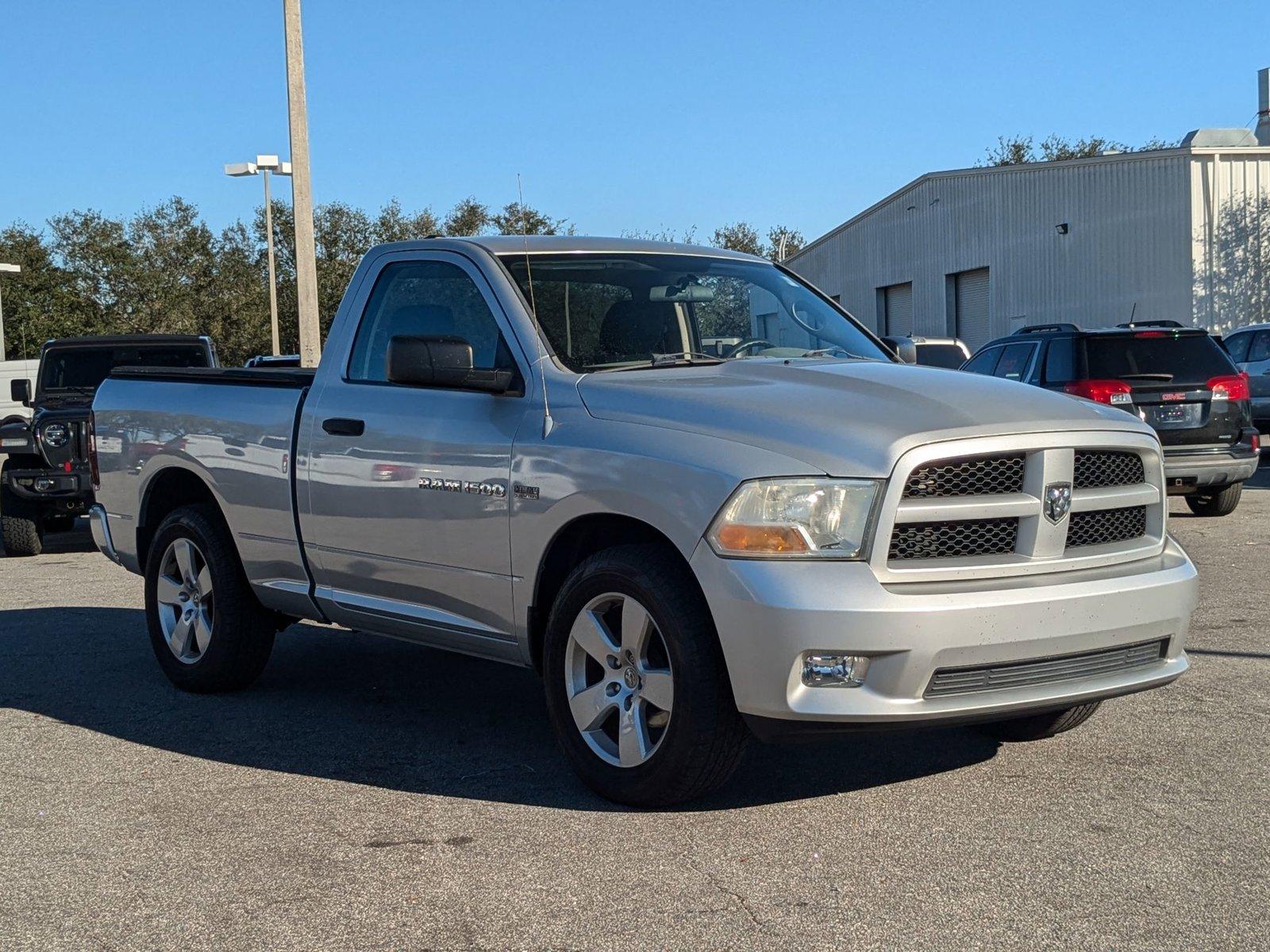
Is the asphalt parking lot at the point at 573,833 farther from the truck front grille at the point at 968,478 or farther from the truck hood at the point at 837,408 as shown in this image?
the truck hood at the point at 837,408

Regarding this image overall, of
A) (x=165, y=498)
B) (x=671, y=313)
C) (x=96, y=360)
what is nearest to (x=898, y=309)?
(x=96, y=360)

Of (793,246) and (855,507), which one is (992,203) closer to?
(855,507)

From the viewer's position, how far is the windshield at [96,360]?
1497 centimetres

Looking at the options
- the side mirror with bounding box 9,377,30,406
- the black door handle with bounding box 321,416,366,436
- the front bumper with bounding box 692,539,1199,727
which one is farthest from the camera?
the side mirror with bounding box 9,377,30,406

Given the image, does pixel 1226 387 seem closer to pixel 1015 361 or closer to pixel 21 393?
pixel 1015 361

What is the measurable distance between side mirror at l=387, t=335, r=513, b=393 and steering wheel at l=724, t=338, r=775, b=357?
0.94m

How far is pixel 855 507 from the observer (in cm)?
446

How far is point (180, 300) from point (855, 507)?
55.1 meters

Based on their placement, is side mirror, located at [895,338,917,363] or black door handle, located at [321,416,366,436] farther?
side mirror, located at [895,338,917,363]

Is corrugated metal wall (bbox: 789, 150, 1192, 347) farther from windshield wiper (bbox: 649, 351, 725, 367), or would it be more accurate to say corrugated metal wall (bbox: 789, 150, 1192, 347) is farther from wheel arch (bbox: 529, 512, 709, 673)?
wheel arch (bbox: 529, 512, 709, 673)

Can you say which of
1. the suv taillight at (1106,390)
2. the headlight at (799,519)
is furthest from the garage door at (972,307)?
the headlight at (799,519)

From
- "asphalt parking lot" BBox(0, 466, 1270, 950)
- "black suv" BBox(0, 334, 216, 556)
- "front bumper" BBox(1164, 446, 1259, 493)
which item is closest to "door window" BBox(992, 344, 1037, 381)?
"front bumper" BBox(1164, 446, 1259, 493)

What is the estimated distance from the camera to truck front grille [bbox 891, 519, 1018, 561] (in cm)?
452

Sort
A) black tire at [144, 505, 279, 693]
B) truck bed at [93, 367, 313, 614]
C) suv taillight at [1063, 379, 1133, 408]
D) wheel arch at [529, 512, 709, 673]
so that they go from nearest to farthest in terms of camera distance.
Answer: wheel arch at [529, 512, 709, 673] → truck bed at [93, 367, 313, 614] → black tire at [144, 505, 279, 693] → suv taillight at [1063, 379, 1133, 408]
